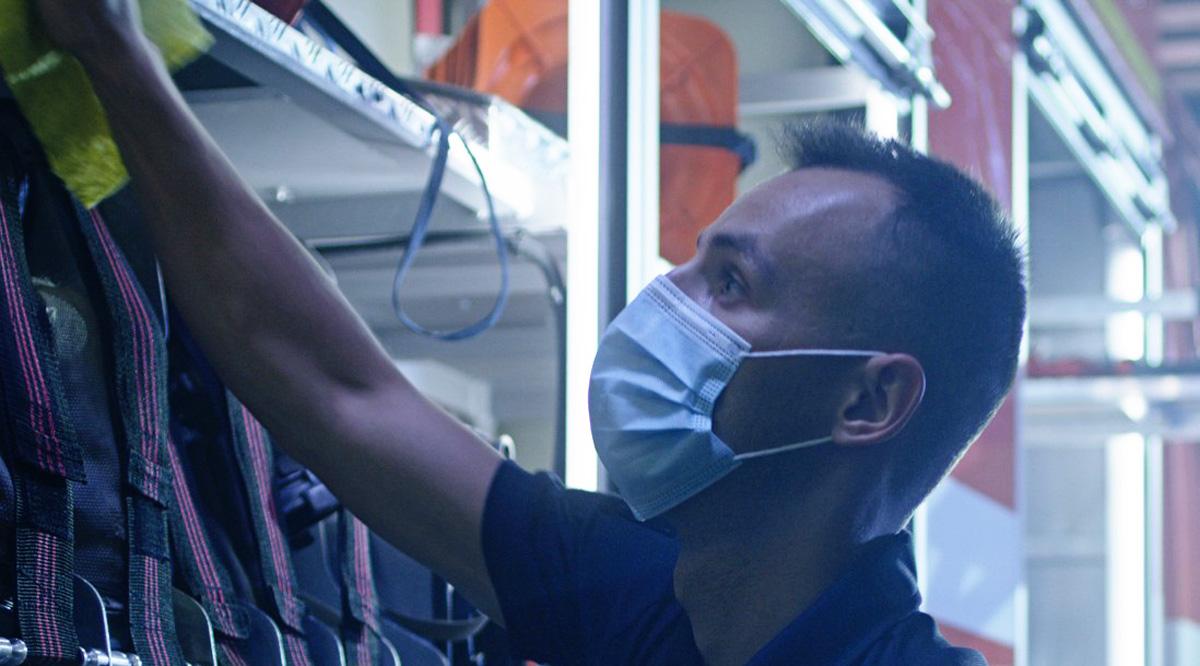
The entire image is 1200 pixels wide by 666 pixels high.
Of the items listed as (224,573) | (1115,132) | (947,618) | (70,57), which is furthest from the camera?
(1115,132)

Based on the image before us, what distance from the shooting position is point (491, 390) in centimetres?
286

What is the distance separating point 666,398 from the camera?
144 centimetres

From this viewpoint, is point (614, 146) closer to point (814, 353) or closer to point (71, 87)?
point (814, 353)

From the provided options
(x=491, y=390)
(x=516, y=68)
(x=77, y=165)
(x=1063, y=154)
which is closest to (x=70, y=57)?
(x=77, y=165)

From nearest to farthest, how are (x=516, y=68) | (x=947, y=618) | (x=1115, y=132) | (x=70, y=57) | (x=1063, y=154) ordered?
1. (x=70, y=57)
2. (x=516, y=68)
3. (x=947, y=618)
4. (x=1115, y=132)
5. (x=1063, y=154)

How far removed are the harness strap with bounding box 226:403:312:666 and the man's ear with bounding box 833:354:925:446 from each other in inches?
20.0

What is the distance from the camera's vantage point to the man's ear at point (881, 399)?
1.41 m

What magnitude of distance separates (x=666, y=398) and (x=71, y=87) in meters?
0.59

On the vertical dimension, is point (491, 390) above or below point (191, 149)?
below

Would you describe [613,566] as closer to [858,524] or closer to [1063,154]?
[858,524]

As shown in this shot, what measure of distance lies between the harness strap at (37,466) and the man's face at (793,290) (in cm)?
61

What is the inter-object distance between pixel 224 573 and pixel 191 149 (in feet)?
1.17

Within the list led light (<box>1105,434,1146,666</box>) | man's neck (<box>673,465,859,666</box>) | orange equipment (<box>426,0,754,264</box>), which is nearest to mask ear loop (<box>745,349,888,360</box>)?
man's neck (<box>673,465,859,666</box>)

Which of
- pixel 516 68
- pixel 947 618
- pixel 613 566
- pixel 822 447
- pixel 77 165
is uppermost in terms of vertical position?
pixel 516 68
